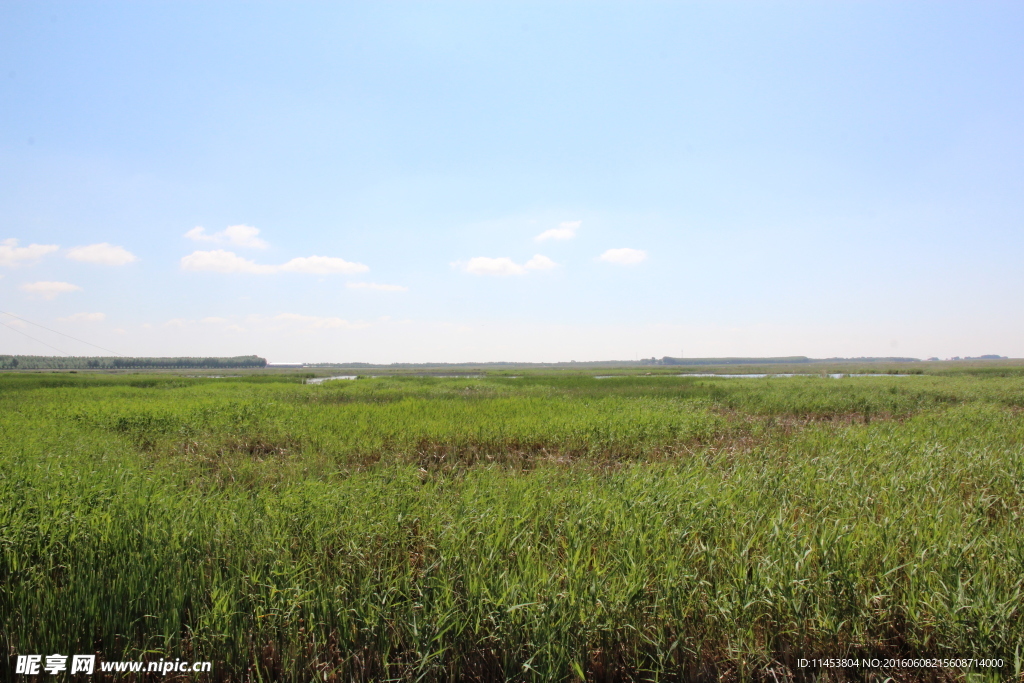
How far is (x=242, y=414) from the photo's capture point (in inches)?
524

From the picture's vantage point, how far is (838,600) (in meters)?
3.45

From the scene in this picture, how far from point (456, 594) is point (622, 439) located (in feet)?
23.1

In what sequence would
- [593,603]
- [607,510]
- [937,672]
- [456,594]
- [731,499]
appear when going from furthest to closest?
[731,499] → [607,510] → [456,594] → [593,603] → [937,672]

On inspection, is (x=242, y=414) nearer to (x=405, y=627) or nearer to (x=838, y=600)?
(x=405, y=627)

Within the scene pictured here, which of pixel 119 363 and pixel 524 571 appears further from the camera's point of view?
pixel 119 363

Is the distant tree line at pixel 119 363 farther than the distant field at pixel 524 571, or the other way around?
the distant tree line at pixel 119 363

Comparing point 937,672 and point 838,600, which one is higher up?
point 838,600

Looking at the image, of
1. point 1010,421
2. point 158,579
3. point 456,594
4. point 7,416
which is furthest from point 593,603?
→ point 7,416

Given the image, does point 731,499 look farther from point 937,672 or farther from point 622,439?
point 622,439

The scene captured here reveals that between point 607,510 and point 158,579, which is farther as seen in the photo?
point 607,510

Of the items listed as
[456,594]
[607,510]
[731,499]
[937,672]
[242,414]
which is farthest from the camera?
[242,414]

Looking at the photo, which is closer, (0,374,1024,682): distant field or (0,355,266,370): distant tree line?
(0,374,1024,682): distant field

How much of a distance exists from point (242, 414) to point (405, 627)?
1227 cm

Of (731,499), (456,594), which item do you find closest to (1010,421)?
(731,499)
